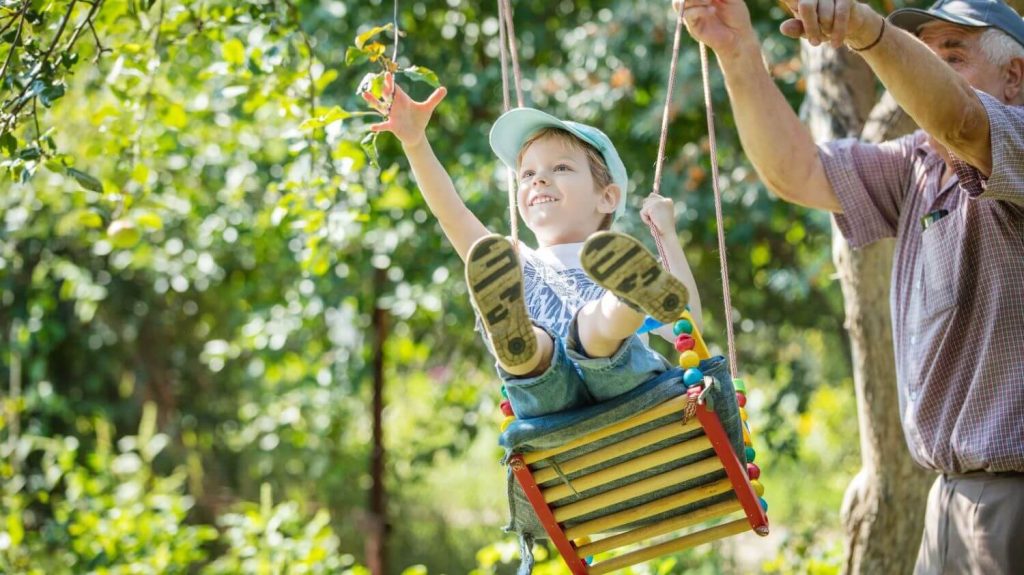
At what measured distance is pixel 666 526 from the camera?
7.40ft

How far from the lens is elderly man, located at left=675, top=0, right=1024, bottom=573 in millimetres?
2082

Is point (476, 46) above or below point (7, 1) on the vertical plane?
above

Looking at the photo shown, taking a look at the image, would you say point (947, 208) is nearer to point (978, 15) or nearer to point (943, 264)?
point (943, 264)

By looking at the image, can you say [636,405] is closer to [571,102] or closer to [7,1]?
[7,1]

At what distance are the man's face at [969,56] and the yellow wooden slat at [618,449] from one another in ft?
3.25

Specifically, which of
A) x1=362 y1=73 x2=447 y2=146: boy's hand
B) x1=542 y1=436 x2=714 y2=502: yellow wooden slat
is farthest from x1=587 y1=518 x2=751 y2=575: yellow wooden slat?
x1=362 y1=73 x2=447 y2=146: boy's hand

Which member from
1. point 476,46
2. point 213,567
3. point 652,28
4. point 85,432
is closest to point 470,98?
point 476,46

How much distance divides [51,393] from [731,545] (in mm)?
3653

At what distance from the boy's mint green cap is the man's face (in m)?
0.71

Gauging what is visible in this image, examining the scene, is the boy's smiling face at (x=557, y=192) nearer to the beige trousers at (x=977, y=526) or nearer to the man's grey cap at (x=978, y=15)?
the man's grey cap at (x=978, y=15)

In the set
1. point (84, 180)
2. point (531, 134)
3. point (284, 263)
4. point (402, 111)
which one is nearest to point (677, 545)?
point (531, 134)

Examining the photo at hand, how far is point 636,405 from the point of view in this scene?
201cm

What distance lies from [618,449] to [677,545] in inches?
10.4

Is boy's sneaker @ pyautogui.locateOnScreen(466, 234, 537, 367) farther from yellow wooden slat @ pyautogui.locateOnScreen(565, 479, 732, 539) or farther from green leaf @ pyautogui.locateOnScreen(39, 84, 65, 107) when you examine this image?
green leaf @ pyautogui.locateOnScreen(39, 84, 65, 107)
